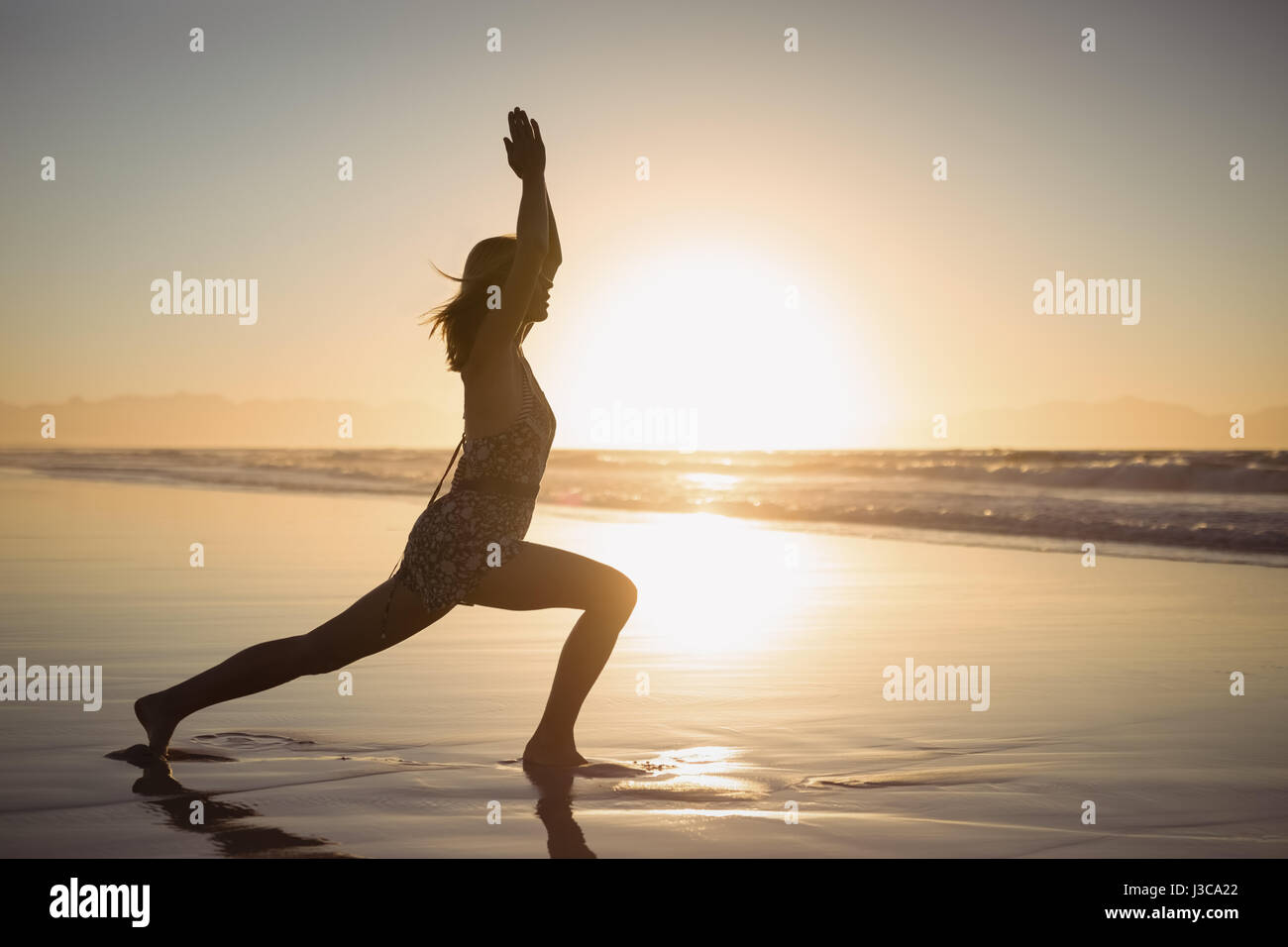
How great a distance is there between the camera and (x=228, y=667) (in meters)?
4.36

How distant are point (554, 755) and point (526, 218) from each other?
1.86 m

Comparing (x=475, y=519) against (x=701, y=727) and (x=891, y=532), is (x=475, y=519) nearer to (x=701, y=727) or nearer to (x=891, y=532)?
(x=701, y=727)

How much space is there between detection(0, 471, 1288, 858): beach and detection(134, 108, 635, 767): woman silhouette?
45 centimetres

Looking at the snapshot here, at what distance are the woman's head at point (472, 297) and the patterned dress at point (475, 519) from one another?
247 millimetres

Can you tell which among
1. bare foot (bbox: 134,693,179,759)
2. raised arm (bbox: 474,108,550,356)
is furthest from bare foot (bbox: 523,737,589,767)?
raised arm (bbox: 474,108,550,356)

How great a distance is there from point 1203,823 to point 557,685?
7.00 ft

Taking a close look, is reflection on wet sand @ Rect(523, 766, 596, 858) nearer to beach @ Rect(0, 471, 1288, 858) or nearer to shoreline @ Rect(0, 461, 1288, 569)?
beach @ Rect(0, 471, 1288, 858)

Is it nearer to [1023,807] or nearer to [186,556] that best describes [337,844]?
[1023,807]

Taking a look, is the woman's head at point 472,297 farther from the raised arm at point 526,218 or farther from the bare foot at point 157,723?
the bare foot at point 157,723

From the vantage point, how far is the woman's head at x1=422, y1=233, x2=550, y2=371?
4.07 m

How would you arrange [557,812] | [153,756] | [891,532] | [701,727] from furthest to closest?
[891,532], [701,727], [153,756], [557,812]

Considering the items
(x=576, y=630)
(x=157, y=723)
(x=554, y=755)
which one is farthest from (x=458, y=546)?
(x=157, y=723)

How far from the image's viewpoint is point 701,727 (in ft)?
17.2
